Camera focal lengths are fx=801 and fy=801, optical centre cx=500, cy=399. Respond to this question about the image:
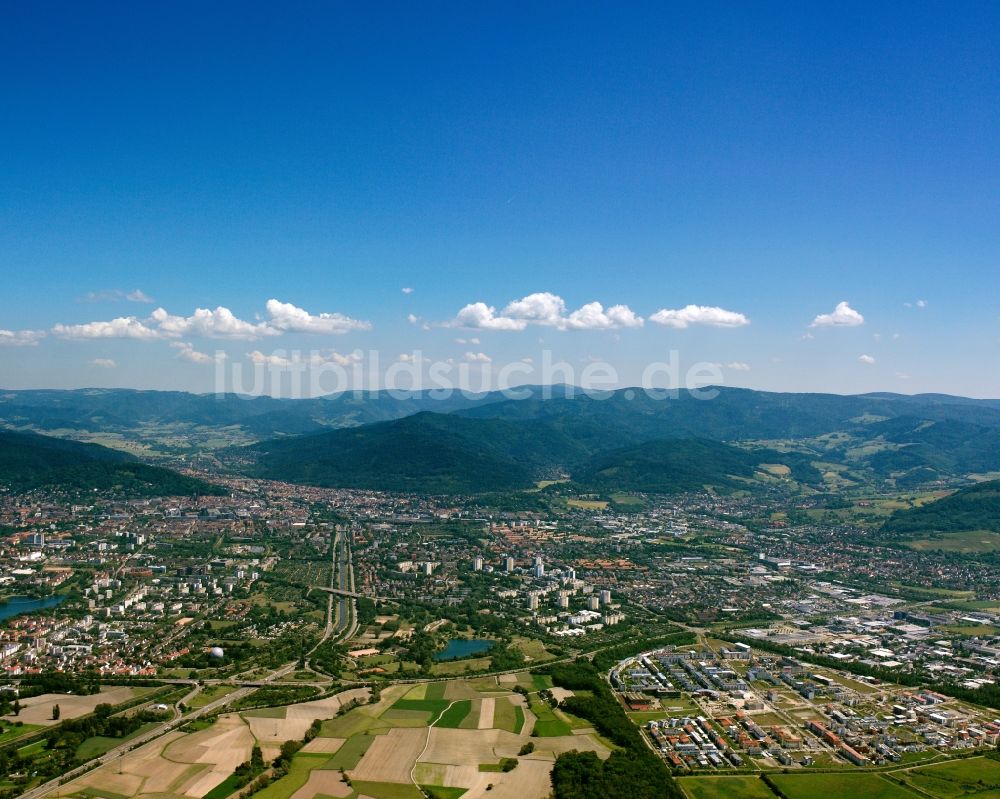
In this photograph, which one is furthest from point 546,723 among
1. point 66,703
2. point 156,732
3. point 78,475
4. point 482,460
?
point 482,460

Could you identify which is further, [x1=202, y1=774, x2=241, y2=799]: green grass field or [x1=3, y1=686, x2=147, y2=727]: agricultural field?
[x1=3, y1=686, x2=147, y2=727]: agricultural field

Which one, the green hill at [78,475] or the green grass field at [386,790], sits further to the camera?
the green hill at [78,475]

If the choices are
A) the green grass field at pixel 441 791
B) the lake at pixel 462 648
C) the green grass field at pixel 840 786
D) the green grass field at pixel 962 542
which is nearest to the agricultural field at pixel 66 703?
the lake at pixel 462 648

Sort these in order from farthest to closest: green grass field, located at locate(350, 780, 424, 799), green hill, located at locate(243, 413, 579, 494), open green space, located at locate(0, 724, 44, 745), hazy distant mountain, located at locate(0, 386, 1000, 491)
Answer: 1. hazy distant mountain, located at locate(0, 386, 1000, 491)
2. green hill, located at locate(243, 413, 579, 494)
3. open green space, located at locate(0, 724, 44, 745)
4. green grass field, located at locate(350, 780, 424, 799)

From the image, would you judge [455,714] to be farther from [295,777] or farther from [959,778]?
[959,778]

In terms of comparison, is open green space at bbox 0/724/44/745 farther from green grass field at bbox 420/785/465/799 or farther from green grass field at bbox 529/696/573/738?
green grass field at bbox 529/696/573/738

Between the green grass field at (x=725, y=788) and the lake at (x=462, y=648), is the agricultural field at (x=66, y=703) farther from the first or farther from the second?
the green grass field at (x=725, y=788)

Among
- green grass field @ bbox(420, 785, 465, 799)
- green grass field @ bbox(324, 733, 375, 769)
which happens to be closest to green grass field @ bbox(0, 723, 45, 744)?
green grass field @ bbox(324, 733, 375, 769)
